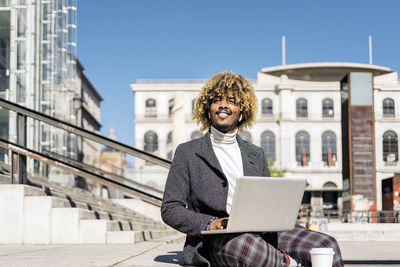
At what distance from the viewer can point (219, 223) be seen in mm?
2979

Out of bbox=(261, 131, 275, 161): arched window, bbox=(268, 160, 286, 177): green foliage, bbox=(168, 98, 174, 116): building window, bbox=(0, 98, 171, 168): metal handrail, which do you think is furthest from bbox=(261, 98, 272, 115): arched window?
bbox=(0, 98, 171, 168): metal handrail

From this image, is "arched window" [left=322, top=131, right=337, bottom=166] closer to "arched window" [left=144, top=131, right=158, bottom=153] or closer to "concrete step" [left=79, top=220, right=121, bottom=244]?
"arched window" [left=144, top=131, right=158, bottom=153]

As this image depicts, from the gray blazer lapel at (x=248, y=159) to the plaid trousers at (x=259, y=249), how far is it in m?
0.43

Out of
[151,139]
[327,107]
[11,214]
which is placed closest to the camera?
[11,214]

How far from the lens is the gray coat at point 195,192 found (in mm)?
3139

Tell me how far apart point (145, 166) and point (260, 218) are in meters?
55.6

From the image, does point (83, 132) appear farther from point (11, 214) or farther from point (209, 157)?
point (209, 157)

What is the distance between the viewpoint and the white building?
58031mm

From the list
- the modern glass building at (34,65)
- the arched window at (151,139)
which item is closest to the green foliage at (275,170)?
the arched window at (151,139)

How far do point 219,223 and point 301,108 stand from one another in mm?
58454

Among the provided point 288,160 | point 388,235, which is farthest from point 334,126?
point 388,235

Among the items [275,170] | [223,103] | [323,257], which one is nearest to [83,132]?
[223,103]

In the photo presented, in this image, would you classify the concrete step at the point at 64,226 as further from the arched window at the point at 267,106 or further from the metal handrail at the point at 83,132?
the arched window at the point at 267,106

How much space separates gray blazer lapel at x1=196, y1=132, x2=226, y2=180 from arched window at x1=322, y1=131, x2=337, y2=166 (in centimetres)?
5686
